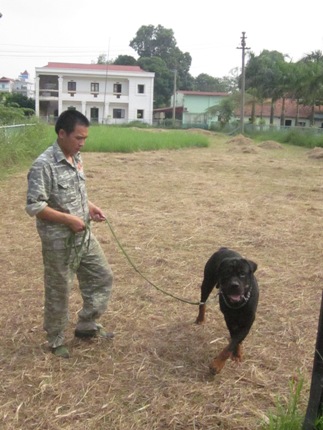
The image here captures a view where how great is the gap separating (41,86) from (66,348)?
50.0 meters

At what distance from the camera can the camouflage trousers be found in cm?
303

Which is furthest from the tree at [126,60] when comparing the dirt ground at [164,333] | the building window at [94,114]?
the dirt ground at [164,333]

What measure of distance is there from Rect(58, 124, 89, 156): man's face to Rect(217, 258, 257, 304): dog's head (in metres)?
1.21

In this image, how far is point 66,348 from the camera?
3248mm

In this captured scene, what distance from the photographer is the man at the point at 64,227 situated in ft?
9.39

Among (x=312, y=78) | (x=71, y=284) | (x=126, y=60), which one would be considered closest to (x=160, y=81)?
(x=126, y=60)

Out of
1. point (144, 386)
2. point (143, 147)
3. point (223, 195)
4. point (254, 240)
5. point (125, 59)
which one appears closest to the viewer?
point (144, 386)

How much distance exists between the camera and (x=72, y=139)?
2.92 meters

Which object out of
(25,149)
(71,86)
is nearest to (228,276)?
(25,149)

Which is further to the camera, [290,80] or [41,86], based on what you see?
[41,86]

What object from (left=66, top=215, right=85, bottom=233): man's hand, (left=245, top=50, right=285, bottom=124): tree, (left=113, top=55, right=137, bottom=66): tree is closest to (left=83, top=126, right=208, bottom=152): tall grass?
(left=66, top=215, right=85, bottom=233): man's hand

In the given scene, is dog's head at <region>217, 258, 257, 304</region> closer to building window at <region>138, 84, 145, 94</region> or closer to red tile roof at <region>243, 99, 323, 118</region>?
red tile roof at <region>243, 99, 323, 118</region>

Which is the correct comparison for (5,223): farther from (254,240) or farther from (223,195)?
(223,195)

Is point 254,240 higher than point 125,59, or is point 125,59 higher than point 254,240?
point 125,59
